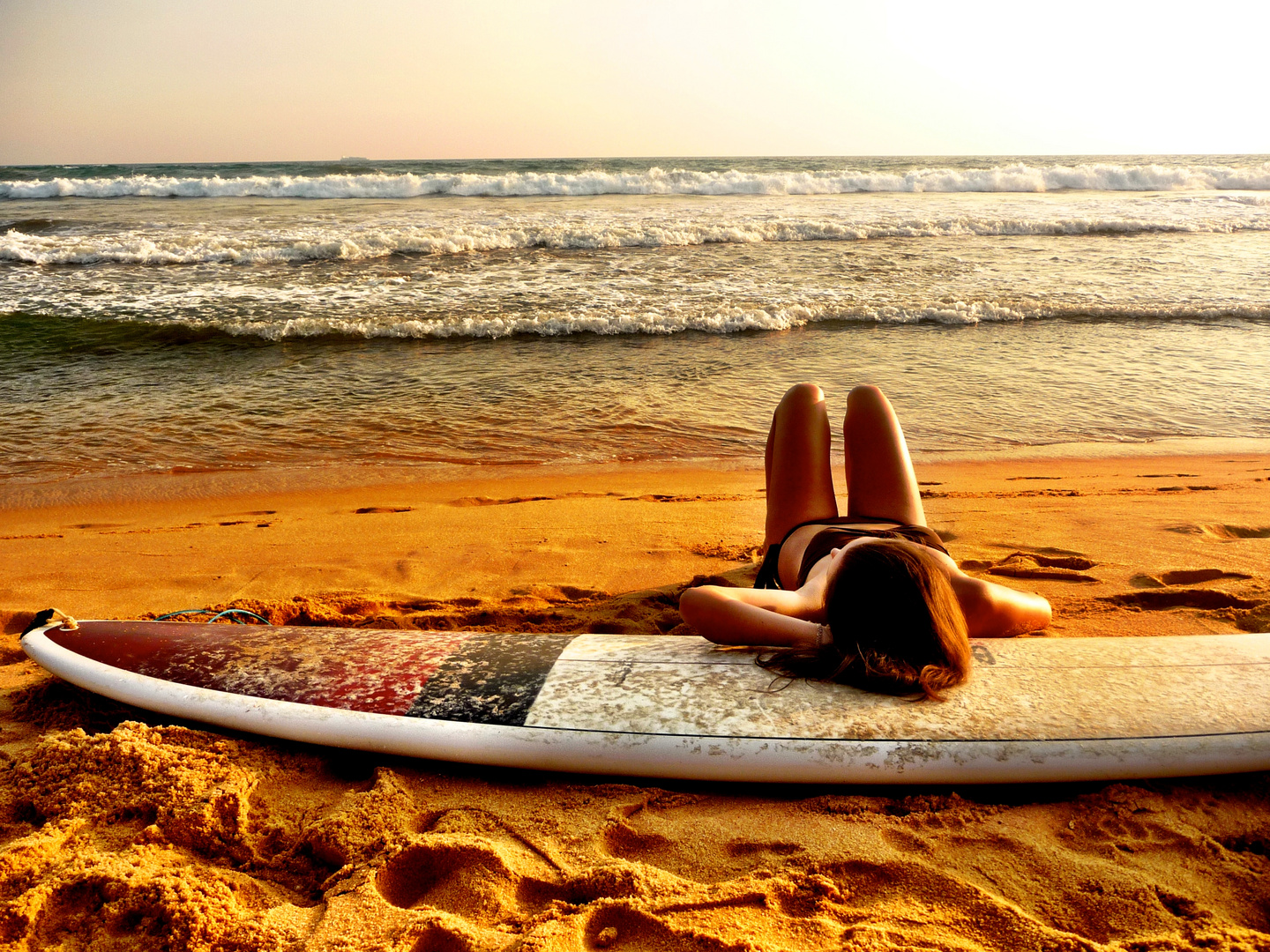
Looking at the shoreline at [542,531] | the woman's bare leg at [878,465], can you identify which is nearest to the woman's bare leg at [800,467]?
the woman's bare leg at [878,465]

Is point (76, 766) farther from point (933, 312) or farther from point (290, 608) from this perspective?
point (933, 312)

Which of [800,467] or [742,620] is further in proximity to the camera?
[800,467]

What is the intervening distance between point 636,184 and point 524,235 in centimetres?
1044

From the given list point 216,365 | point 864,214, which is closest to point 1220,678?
point 216,365

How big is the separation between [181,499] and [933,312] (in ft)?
26.3

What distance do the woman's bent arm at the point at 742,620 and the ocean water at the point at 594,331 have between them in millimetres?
2987

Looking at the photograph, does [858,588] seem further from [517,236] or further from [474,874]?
[517,236]

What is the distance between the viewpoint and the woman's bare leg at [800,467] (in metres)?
3.32

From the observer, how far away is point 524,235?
14.0 metres

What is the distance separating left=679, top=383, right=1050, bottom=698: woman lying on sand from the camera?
232cm

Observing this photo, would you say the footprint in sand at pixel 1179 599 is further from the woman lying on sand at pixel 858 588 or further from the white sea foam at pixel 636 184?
the white sea foam at pixel 636 184

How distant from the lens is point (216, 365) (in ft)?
25.1

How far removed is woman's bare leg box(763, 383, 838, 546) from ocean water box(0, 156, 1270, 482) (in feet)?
7.03

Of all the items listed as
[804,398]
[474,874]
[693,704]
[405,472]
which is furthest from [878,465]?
[405,472]
